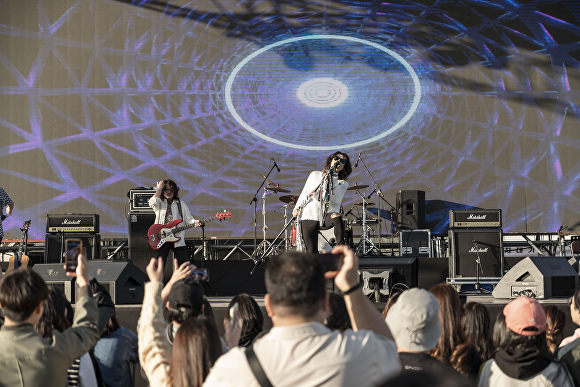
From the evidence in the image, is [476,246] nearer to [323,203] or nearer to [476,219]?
[476,219]

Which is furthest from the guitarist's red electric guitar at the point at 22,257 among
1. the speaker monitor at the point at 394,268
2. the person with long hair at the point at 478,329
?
the person with long hair at the point at 478,329

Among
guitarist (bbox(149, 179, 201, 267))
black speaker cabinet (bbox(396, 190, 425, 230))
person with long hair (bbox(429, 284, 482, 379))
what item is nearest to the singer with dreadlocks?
guitarist (bbox(149, 179, 201, 267))

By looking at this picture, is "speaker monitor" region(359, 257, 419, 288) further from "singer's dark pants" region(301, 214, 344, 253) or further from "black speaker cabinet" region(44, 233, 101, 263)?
"black speaker cabinet" region(44, 233, 101, 263)

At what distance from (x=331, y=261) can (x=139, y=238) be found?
21.8 feet

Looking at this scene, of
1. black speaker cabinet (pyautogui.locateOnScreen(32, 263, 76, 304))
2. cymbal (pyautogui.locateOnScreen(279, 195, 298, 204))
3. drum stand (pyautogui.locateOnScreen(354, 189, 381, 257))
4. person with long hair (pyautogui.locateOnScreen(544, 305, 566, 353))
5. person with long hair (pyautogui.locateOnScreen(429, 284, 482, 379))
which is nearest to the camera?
person with long hair (pyautogui.locateOnScreen(429, 284, 482, 379))

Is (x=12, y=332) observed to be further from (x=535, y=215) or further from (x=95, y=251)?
(x=535, y=215)

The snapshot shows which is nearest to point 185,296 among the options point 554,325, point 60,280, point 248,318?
point 248,318

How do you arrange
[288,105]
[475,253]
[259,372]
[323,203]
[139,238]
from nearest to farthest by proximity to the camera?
[259,372]
[323,203]
[475,253]
[139,238]
[288,105]

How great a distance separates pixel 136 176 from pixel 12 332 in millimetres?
8278

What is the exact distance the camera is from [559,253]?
10.0m

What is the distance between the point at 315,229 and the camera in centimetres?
691

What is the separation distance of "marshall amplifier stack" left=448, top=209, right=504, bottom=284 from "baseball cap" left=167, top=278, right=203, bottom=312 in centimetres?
539

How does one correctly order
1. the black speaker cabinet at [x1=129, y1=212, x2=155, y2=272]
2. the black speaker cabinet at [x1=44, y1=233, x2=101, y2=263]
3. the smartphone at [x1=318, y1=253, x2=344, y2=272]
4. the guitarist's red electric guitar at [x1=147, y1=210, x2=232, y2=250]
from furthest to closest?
1. the black speaker cabinet at [x1=44, y1=233, x2=101, y2=263]
2. the black speaker cabinet at [x1=129, y1=212, x2=155, y2=272]
3. the guitarist's red electric guitar at [x1=147, y1=210, x2=232, y2=250]
4. the smartphone at [x1=318, y1=253, x2=344, y2=272]

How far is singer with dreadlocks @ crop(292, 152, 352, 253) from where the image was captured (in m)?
6.78
